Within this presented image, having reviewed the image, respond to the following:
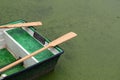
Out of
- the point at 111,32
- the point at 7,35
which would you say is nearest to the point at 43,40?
the point at 7,35

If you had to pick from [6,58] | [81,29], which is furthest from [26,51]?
[81,29]

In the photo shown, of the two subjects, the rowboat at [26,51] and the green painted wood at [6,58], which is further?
the green painted wood at [6,58]

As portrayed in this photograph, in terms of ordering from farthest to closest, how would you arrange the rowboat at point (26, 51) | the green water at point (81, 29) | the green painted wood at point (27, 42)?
the green water at point (81, 29)
the green painted wood at point (27, 42)
the rowboat at point (26, 51)

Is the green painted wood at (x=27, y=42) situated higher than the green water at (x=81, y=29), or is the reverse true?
the green painted wood at (x=27, y=42)

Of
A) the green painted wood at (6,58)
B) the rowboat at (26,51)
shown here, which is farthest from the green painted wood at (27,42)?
the green painted wood at (6,58)

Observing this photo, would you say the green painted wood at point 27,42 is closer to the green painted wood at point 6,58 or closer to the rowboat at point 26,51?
the rowboat at point 26,51

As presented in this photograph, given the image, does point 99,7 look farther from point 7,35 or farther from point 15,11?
point 7,35

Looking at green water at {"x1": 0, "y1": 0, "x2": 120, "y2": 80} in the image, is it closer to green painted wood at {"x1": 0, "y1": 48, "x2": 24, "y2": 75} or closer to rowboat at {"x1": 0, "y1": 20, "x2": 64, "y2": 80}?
rowboat at {"x1": 0, "y1": 20, "x2": 64, "y2": 80}
